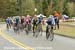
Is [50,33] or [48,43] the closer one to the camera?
[48,43]

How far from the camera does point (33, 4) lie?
111438 millimetres

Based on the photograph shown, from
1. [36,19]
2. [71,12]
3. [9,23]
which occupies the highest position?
[36,19]

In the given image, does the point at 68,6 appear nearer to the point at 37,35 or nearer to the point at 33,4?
the point at 33,4

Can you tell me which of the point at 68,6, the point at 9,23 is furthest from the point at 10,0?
the point at 9,23

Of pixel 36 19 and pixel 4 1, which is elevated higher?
pixel 36 19

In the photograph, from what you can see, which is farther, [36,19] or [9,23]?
[9,23]

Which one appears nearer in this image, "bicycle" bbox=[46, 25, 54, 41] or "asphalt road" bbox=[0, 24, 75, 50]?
"asphalt road" bbox=[0, 24, 75, 50]

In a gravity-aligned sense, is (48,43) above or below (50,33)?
below

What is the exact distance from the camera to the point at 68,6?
347 ft

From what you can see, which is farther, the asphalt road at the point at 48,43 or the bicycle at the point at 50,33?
the bicycle at the point at 50,33

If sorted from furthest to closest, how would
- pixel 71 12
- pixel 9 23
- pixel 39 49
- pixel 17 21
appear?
1. pixel 71 12
2. pixel 9 23
3. pixel 17 21
4. pixel 39 49

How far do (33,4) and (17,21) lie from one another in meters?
74.6

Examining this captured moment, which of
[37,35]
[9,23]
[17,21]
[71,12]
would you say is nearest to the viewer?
[37,35]

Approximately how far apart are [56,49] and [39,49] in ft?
2.98
